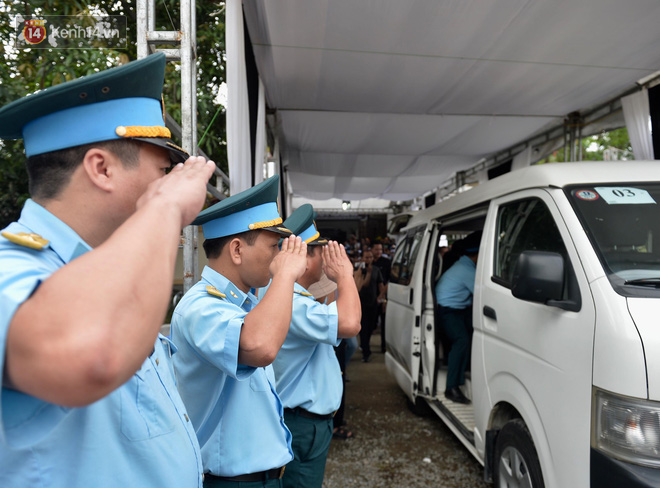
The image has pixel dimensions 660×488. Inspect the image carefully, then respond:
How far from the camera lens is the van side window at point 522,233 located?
7.96 ft

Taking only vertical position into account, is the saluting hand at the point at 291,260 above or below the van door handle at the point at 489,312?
above

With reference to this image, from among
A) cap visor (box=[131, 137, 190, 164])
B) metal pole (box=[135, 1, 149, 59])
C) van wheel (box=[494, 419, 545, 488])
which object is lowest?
van wheel (box=[494, 419, 545, 488])

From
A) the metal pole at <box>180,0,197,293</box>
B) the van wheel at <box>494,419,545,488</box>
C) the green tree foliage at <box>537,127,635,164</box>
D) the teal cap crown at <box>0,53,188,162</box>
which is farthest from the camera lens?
the green tree foliage at <box>537,127,635,164</box>

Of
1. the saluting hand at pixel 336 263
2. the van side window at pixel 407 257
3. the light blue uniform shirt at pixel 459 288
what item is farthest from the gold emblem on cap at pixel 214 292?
the van side window at pixel 407 257

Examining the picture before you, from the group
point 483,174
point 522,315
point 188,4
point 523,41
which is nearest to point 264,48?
point 188,4

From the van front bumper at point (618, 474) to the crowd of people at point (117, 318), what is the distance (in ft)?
4.00

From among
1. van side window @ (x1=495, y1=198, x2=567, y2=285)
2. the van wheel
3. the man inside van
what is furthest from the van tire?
van side window @ (x1=495, y1=198, x2=567, y2=285)

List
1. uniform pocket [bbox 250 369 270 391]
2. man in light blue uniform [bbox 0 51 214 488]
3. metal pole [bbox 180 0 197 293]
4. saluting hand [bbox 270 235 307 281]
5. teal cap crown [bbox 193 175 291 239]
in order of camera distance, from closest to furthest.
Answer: man in light blue uniform [bbox 0 51 214 488]
saluting hand [bbox 270 235 307 281]
uniform pocket [bbox 250 369 270 391]
teal cap crown [bbox 193 175 291 239]
metal pole [bbox 180 0 197 293]

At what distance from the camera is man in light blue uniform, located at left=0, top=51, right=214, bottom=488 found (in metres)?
0.59

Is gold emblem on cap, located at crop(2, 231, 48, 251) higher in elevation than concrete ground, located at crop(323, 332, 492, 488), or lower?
higher

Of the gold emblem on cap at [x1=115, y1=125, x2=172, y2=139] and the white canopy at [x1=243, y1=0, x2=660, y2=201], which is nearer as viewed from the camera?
the gold emblem on cap at [x1=115, y1=125, x2=172, y2=139]

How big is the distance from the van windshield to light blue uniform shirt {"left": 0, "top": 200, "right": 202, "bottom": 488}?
1.81m

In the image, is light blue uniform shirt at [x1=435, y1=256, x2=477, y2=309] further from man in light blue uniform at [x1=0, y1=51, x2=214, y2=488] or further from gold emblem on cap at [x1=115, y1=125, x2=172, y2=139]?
gold emblem on cap at [x1=115, y1=125, x2=172, y2=139]

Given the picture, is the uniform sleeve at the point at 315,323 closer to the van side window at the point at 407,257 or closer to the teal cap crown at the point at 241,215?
the teal cap crown at the point at 241,215
